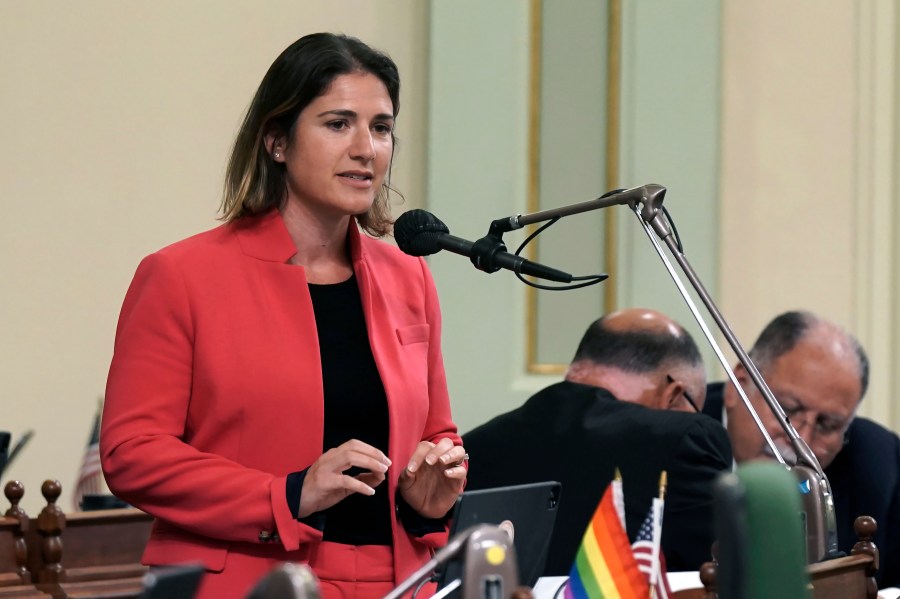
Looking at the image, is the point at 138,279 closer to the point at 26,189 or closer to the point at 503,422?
the point at 503,422

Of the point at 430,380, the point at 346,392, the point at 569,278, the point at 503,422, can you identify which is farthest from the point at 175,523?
the point at 503,422

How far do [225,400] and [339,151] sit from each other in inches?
16.8

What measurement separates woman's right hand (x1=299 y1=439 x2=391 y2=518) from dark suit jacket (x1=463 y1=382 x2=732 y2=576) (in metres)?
1.13

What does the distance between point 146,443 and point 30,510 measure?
210 centimetres

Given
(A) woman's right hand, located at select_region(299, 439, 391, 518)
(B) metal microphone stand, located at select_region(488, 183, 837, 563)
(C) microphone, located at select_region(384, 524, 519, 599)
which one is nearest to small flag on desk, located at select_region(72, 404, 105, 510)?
(A) woman's right hand, located at select_region(299, 439, 391, 518)

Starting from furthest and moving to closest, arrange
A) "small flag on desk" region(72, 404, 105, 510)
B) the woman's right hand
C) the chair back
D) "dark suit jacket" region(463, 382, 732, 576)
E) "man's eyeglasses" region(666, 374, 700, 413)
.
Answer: "small flag on desk" region(72, 404, 105, 510)
"man's eyeglasses" region(666, 374, 700, 413)
"dark suit jacket" region(463, 382, 732, 576)
the woman's right hand
the chair back

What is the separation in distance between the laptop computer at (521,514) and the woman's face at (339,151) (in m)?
0.60

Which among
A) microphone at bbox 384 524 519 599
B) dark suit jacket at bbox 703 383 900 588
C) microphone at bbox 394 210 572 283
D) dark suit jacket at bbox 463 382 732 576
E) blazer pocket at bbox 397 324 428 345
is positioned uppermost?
microphone at bbox 394 210 572 283

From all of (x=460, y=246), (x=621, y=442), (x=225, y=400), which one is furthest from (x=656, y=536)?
(x=621, y=442)

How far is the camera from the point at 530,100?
455 cm

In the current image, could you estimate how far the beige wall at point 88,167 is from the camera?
395cm

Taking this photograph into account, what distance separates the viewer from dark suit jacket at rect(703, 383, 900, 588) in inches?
147

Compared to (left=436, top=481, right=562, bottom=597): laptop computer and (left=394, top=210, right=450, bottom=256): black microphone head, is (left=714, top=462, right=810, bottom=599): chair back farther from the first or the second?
(left=394, top=210, right=450, bottom=256): black microphone head

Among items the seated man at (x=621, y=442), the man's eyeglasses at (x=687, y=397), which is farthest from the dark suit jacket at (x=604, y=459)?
the man's eyeglasses at (x=687, y=397)
